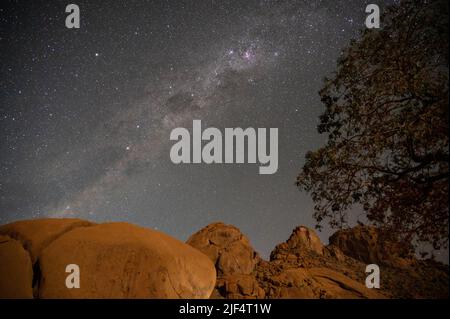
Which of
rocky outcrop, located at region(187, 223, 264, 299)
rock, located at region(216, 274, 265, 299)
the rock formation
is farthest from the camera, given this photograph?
rocky outcrop, located at region(187, 223, 264, 299)

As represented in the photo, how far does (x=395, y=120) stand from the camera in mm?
7723

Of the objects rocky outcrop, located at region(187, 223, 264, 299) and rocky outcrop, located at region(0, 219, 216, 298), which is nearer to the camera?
rocky outcrop, located at region(0, 219, 216, 298)

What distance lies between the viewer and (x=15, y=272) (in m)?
7.90

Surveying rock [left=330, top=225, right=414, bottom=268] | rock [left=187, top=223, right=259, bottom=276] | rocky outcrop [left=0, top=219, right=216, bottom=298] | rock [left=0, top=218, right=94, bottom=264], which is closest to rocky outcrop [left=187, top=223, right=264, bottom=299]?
rock [left=187, top=223, right=259, bottom=276]

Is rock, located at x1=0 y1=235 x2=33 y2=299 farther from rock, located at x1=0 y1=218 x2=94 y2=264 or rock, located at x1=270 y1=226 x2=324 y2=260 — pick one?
rock, located at x1=270 y1=226 x2=324 y2=260

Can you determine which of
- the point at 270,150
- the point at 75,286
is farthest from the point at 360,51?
the point at 75,286

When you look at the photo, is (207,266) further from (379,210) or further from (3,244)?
(3,244)

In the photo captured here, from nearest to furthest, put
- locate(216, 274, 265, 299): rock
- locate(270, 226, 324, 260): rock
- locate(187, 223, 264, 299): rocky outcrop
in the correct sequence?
locate(216, 274, 265, 299): rock
locate(187, 223, 264, 299): rocky outcrop
locate(270, 226, 324, 260): rock

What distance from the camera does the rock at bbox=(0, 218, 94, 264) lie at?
339 inches

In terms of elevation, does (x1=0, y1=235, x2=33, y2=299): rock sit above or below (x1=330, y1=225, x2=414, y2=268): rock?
above

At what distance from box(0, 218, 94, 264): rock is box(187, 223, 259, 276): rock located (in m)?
4.33

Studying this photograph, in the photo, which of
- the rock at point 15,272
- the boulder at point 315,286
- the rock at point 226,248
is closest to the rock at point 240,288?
the boulder at point 315,286

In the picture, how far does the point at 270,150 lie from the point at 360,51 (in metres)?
3.97

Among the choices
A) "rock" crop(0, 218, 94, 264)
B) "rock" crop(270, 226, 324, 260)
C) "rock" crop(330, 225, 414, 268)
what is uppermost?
"rock" crop(0, 218, 94, 264)
